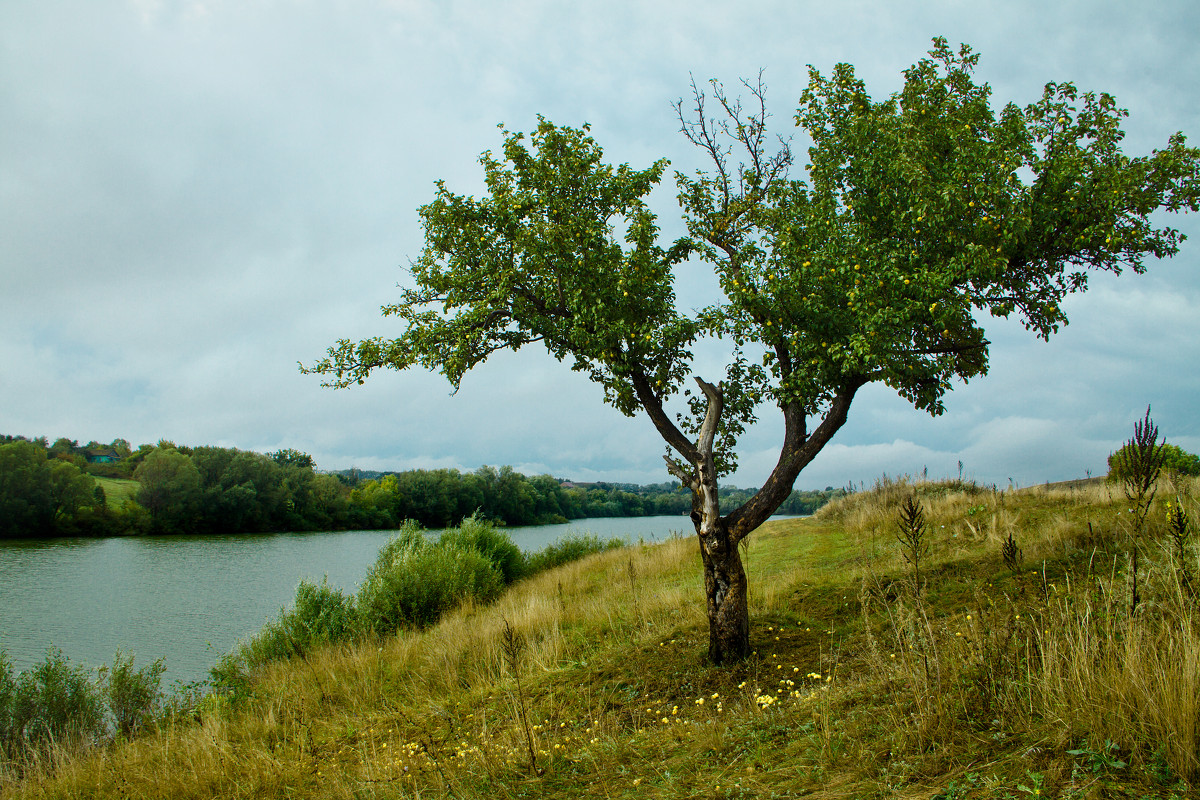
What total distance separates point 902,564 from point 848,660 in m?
4.58

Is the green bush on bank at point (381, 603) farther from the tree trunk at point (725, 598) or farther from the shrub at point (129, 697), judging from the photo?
the tree trunk at point (725, 598)

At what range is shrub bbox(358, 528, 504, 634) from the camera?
15.8 m

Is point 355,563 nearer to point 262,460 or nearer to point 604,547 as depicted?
point 604,547

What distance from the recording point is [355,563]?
33.5 metres

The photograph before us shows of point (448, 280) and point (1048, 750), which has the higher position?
point (448, 280)

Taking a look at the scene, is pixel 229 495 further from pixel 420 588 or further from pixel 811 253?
pixel 811 253

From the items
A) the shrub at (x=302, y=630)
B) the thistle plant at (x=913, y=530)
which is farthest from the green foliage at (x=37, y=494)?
the thistle plant at (x=913, y=530)

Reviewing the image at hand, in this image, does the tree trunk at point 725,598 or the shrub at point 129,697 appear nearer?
the tree trunk at point 725,598

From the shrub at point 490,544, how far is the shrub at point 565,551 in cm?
123

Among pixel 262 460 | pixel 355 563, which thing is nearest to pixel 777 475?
pixel 355 563

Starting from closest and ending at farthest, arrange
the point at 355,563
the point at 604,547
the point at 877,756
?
the point at 877,756
the point at 604,547
the point at 355,563

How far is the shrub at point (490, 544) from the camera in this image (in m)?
21.9

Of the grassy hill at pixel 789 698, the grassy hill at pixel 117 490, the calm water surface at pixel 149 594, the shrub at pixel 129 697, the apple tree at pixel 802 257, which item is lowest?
the calm water surface at pixel 149 594

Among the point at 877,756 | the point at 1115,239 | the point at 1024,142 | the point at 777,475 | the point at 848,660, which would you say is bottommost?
the point at 848,660
